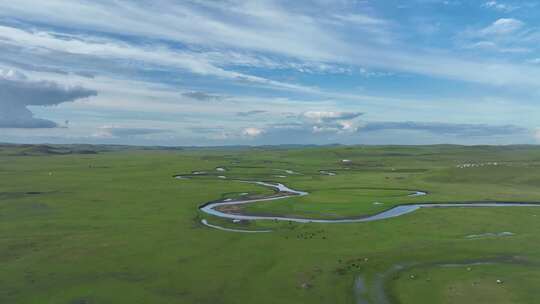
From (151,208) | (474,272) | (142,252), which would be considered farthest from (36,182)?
(474,272)

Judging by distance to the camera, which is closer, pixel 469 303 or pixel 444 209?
pixel 469 303

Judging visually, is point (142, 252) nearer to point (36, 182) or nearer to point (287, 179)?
point (36, 182)

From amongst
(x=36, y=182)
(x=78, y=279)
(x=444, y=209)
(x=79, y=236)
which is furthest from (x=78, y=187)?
(x=444, y=209)

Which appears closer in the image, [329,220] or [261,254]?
[261,254]

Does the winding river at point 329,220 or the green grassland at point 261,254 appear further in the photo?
the winding river at point 329,220

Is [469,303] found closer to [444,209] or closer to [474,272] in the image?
[474,272]

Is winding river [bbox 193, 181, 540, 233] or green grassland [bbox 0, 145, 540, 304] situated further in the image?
winding river [bbox 193, 181, 540, 233]

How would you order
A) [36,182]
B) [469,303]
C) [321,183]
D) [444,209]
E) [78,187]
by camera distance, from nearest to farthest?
[469,303] → [444,209] → [78,187] → [36,182] → [321,183]

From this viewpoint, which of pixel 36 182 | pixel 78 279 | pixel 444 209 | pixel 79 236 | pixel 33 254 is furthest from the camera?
pixel 36 182

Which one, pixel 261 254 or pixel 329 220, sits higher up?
pixel 329 220
